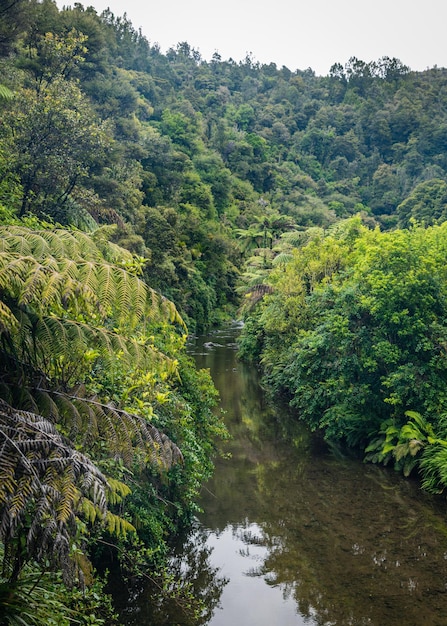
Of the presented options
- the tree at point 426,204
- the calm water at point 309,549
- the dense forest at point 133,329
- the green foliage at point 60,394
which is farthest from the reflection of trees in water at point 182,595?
the tree at point 426,204

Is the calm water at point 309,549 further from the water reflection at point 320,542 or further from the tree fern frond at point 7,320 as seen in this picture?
the tree fern frond at point 7,320

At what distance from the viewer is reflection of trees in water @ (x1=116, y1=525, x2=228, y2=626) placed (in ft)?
24.8

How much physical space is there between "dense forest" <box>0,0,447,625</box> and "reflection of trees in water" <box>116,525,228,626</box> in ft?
0.58

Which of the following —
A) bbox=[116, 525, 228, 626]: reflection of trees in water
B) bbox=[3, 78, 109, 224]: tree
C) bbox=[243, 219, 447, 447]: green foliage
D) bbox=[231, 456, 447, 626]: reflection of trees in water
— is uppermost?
bbox=[3, 78, 109, 224]: tree

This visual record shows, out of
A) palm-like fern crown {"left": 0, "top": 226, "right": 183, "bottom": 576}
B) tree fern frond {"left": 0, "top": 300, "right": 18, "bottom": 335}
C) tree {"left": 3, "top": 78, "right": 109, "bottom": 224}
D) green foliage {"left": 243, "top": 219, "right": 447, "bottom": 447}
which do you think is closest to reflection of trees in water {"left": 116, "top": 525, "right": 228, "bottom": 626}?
palm-like fern crown {"left": 0, "top": 226, "right": 183, "bottom": 576}

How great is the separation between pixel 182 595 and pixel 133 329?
3.88 m

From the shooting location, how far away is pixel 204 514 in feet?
36.4

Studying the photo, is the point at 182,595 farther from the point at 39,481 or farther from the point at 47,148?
the point at 47,148

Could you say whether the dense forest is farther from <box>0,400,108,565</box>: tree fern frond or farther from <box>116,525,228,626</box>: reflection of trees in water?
<box>116,525,228,626</box>: reflection of trees in water

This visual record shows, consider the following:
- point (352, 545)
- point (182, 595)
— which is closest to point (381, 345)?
point (352, 545)

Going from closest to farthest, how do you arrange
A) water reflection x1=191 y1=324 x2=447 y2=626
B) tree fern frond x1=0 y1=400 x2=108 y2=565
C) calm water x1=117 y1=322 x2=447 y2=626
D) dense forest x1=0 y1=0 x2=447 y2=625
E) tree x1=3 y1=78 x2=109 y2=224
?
tree fern frond x1=0 y1=400 x2=108 y2=565 < dense forest x1=0 y1=0 x2=447 y2=625 < calm water x1=117 y1=322 x2=447 y2=626 < water reflection x1=191 y1=324 x2=447 y2=626 < tree x1=3 y1=78 x2=109 y2=224

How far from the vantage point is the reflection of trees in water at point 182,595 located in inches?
297

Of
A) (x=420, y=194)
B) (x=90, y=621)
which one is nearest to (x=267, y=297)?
(x=90, y=621)

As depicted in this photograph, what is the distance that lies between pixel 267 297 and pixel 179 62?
9713 cm
